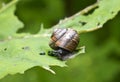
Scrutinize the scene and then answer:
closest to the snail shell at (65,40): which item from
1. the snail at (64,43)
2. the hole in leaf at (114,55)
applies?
the snail at (64,43)

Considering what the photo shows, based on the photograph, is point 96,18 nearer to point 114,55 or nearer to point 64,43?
point 64,43

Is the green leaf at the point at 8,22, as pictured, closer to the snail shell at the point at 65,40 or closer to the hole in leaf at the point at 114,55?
the snail shell at the point at 65,40

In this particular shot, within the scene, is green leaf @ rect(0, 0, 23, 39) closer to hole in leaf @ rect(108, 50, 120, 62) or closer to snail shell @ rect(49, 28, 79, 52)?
snail shell @ rect(49, 28, 79, 52)

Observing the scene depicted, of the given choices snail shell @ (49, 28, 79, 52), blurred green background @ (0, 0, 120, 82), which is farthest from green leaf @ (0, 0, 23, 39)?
blurred green background @ (0, 0, 120, 82)

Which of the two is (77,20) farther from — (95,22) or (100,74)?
(100,74)

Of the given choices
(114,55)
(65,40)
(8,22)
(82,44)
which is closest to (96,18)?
(65,40)
